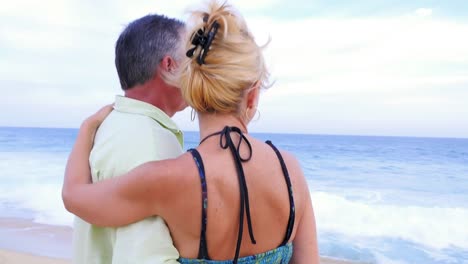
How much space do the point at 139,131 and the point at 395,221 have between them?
420 inches

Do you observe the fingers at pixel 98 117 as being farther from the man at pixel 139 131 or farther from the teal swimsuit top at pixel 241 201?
the teal swimsuit top at pixel 241 201

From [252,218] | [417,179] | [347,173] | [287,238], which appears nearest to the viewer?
[252,218]

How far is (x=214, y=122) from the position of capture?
4.68 ft

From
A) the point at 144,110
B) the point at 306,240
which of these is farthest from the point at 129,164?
the point at 306,240

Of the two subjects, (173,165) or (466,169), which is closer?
(173,165)

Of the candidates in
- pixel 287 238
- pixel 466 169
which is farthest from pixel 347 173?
pixel 287 238

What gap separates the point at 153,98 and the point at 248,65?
407mm

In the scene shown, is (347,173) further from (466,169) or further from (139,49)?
(139,49)

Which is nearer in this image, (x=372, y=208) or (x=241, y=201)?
(x=241, y=201)

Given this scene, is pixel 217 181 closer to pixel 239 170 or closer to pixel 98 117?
pixel 239 170

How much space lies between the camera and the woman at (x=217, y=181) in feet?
4.25

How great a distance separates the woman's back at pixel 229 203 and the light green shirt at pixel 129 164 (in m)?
0.07

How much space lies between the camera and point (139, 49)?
5.15 feet

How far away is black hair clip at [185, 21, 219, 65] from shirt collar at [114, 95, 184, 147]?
27cm
